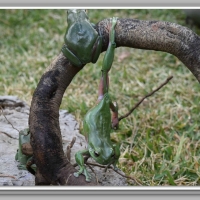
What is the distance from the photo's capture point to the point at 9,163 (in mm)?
1196

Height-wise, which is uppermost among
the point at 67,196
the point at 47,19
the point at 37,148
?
the point at 47,19

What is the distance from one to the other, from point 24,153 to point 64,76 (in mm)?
251

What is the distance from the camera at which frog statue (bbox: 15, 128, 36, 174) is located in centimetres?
112

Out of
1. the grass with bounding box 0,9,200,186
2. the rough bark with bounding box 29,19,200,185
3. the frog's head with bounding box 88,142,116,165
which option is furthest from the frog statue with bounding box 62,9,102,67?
the grass with bounding box 0,9,200,186

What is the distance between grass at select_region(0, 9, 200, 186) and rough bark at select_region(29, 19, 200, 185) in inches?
14.8

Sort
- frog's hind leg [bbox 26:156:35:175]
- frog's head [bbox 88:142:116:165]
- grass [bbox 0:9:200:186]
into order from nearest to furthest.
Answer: frog's head [bbox 88:142:116:165] → frog's hind leg [bbox 26:156:35:175] → grass [bbox 0:9:200:186]

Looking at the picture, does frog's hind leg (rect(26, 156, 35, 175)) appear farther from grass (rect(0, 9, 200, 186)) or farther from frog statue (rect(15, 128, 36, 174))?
grass (rect(0, 9, 200, 186))

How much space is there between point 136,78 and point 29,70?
19.2 inches

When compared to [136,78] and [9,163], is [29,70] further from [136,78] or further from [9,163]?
[9,163]

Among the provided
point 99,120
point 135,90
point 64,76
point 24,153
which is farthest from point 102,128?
point 135,90

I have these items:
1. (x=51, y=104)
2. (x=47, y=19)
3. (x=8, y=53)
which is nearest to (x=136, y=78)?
(x=8, y=53)

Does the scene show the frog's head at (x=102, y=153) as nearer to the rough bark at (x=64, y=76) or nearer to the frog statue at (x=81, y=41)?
the rough bark at (x=64, y=76)

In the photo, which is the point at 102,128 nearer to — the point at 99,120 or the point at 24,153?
the point at 99,120

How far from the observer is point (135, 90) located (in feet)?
6.39
